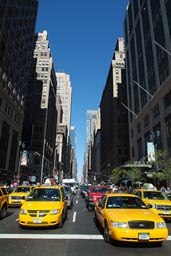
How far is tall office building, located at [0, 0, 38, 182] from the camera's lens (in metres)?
48.3

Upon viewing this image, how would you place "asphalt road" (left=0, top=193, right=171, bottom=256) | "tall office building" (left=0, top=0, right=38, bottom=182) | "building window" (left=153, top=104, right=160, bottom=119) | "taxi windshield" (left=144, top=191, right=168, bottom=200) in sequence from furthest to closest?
"building window" (left=153, top=104, right=160, bottom=119) → "tall office building" (left=0, top=0, right=38, bottom=182) → "taxi windshield" (left=144, top=191, right=168, bottom=200) → "asphalt road" (left=0, top=193, right=171, bottom=256)

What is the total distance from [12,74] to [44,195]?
4875 centimetres

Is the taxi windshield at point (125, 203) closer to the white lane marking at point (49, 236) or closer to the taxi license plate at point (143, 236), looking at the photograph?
the white lane marking at point (49, 236)

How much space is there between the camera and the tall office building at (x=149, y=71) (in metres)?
43.6

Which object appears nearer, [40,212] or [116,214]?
[116,214]

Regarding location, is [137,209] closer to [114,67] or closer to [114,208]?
[114,208]

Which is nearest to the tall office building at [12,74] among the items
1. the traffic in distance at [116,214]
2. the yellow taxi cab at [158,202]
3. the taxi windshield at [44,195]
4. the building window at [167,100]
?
the building window at [167,100]

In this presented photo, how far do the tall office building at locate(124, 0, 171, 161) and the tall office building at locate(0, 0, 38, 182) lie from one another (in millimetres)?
28424

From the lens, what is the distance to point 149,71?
177ft

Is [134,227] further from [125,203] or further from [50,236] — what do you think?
[50,236]

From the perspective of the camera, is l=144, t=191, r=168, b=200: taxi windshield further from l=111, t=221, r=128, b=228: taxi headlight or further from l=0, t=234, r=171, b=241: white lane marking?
l=111, t=221, r=128, b=228: taxi headlight

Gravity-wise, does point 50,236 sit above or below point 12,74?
below

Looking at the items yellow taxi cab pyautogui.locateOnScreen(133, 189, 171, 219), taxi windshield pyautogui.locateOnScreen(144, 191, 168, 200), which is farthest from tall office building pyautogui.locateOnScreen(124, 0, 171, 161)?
yellow taxi cab pyautogui.locateOnScreen(133, 189, 171, 219)

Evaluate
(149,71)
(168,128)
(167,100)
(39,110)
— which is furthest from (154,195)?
(39,110)
